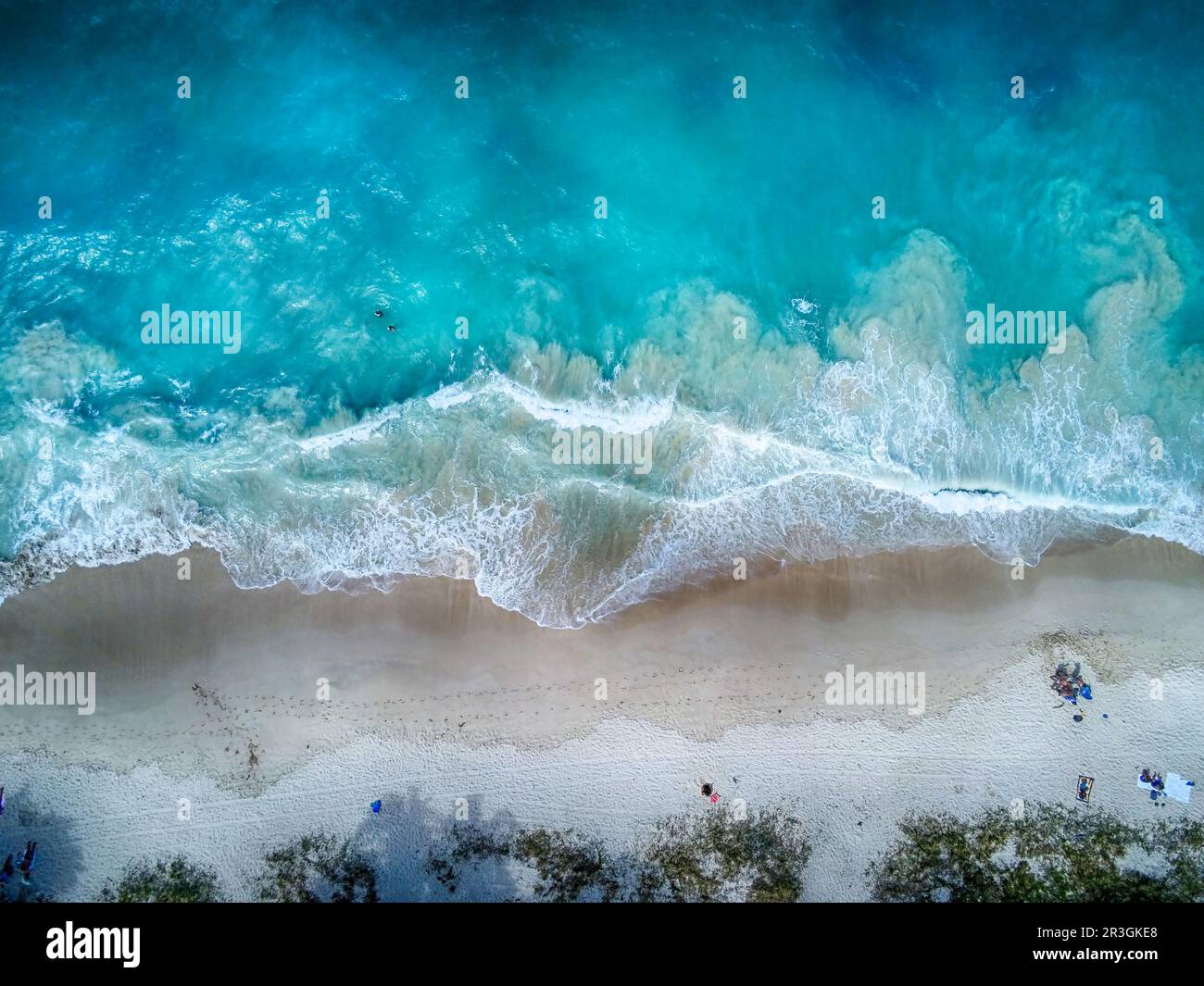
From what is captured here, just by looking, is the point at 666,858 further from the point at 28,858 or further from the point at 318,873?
the point at 28,858

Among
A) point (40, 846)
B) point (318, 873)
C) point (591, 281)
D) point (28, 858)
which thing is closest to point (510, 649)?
point (318, 873)

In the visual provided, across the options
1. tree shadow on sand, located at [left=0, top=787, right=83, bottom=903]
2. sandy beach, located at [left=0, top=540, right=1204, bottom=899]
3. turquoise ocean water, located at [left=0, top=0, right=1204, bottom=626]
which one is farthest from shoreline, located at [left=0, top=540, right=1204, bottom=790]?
tree shadow on sand, located at [left=0, top=787, right=83, bottom=903]

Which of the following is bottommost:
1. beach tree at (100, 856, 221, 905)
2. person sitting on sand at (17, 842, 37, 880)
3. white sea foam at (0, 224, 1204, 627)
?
beach tree at (100, 856, 221, 905)

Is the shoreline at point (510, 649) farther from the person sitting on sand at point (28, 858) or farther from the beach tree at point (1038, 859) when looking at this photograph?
the beach tree at point (1038, 859)

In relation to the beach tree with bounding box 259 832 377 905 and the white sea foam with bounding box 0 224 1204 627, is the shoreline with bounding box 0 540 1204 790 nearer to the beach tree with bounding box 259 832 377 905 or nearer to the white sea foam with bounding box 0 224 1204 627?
the white sea foam with bounding box 0 224 1204 627

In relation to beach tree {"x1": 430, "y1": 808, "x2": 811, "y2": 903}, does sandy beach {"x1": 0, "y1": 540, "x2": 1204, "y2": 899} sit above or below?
above

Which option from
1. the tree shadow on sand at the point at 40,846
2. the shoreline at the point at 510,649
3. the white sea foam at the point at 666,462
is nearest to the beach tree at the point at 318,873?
the shoreline at the point at 510,649
